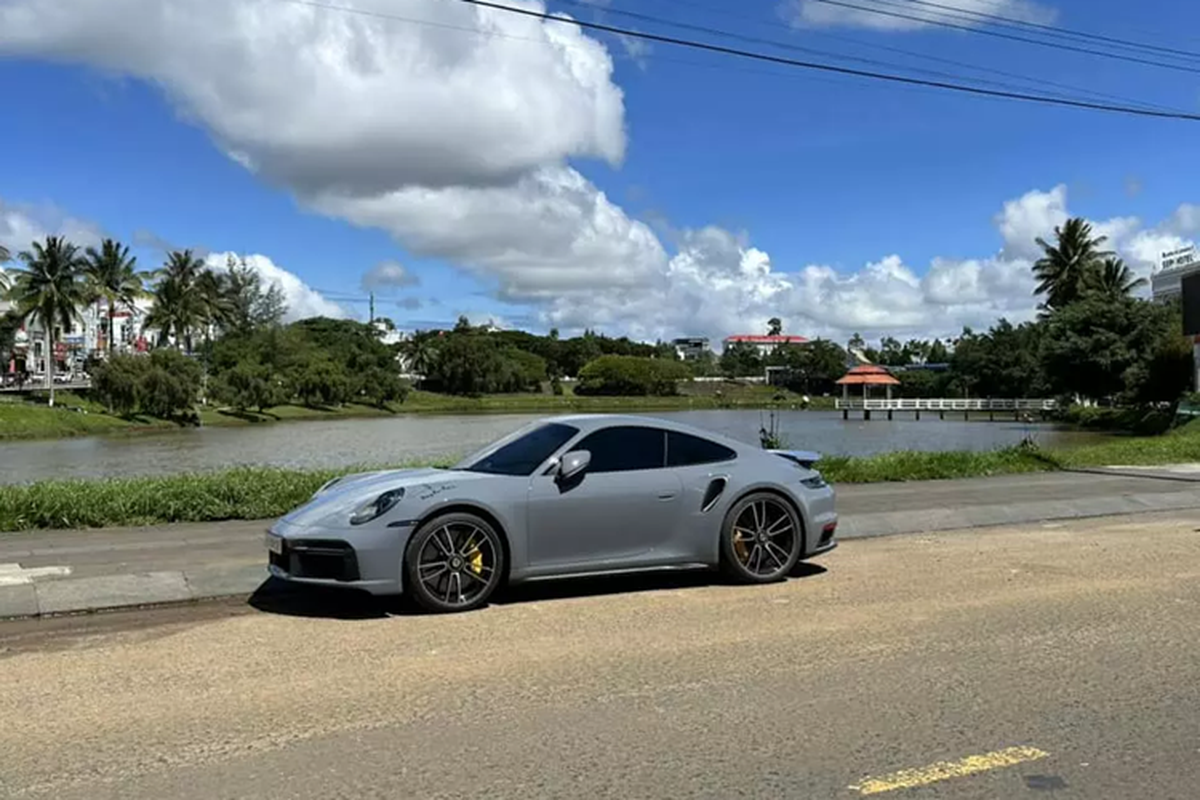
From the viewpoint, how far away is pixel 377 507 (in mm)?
7578

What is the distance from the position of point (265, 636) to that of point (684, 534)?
3235mm

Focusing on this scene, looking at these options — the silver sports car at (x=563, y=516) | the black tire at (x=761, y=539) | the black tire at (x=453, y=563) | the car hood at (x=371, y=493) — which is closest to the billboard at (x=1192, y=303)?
the silver sports car at (x=563, y=516)

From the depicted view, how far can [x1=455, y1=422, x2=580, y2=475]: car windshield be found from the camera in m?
8.22

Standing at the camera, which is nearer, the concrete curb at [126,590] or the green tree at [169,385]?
the concrete curb at [126,590]

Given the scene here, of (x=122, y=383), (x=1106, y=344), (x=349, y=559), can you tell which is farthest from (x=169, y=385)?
(x=349, y=559)

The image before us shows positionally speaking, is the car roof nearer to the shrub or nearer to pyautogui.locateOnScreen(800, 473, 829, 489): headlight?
pyautogui.locateOnScreen(800, 473, 829, 489): headlight

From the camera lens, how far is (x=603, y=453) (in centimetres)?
837

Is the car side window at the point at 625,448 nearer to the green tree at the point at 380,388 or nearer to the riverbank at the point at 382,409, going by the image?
the riverbank at the point at 382,409

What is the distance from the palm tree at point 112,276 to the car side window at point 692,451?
91039 mm

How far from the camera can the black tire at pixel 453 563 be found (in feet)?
24.6

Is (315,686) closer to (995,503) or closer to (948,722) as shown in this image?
(948,722)

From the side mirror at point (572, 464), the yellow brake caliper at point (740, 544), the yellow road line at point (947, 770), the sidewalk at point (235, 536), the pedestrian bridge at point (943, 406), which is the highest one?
the pedestrian bridge at point (943, 406)

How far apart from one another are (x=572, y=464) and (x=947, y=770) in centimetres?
406

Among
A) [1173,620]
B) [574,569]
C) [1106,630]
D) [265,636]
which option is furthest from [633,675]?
[1173,620]
